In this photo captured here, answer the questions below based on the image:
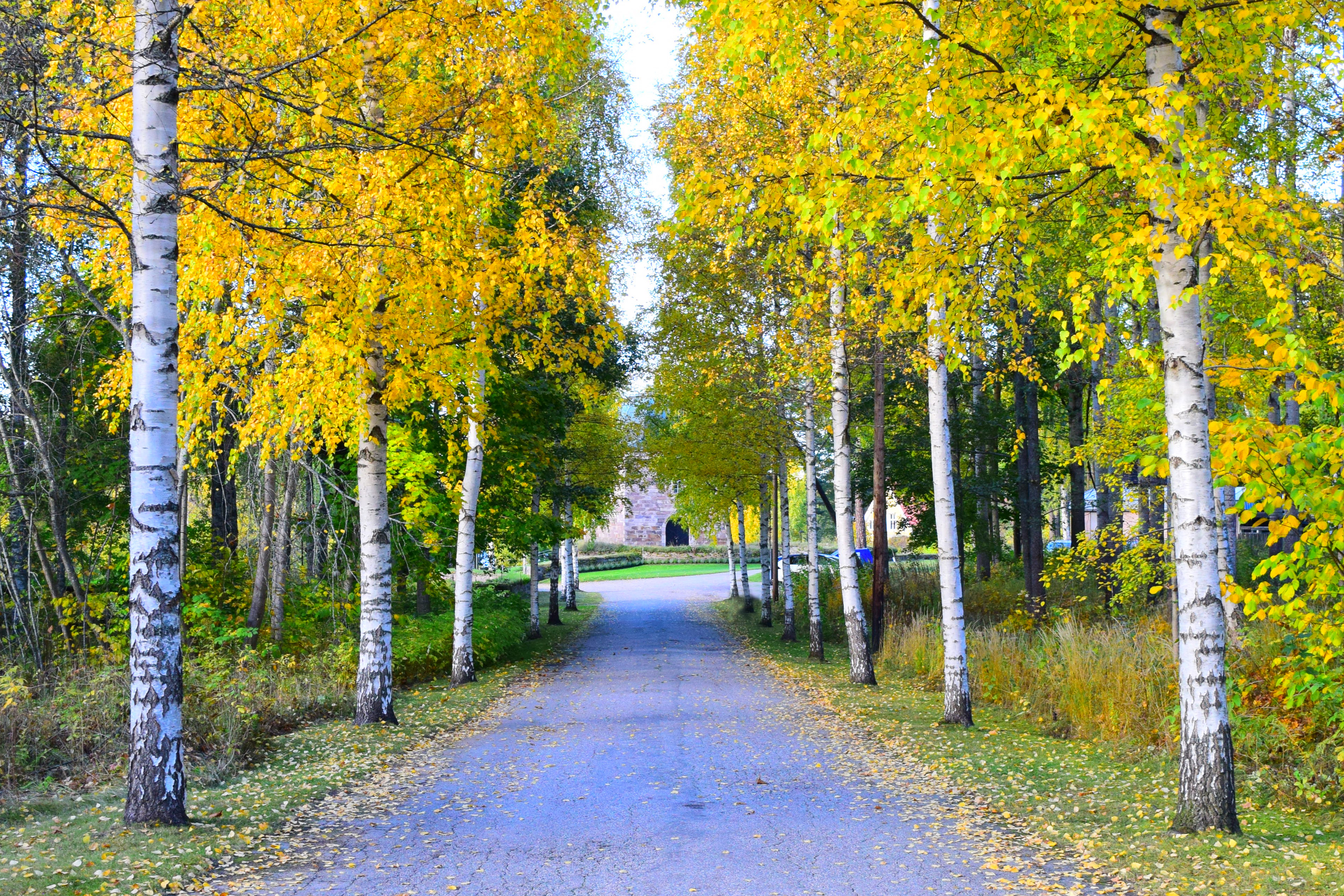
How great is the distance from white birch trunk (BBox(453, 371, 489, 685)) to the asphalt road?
3257mm

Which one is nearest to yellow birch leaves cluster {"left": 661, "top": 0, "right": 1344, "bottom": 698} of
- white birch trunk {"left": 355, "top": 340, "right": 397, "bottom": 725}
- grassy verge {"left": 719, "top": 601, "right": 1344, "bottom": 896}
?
grassy verge {"left": 719, "top": 601, "right": 1344, "bottom": 896}

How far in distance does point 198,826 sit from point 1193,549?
6.57 metres

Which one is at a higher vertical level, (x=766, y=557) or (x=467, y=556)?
(x=467, y=556)

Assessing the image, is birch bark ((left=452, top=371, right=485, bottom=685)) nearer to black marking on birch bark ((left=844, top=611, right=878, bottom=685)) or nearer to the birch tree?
black marking on birch bark ((left=844, top=611, right=878, bottom=685))

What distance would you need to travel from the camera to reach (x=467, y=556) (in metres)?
14.9

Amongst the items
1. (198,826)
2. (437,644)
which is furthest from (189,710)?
(437,644)

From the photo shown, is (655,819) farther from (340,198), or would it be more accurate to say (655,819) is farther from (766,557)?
(766,557)

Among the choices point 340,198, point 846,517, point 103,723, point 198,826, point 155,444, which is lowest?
point 198,826

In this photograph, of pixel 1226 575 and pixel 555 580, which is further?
pixel 555 580

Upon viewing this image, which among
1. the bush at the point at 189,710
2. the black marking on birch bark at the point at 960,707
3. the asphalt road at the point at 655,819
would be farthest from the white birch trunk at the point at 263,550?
the black marking on birch bark at the point at 960,707

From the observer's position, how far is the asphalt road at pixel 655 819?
5.62 m

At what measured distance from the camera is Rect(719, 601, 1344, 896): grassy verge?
529 centimetres

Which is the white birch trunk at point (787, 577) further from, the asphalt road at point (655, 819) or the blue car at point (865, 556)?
the asphalt road at point (655, 819)

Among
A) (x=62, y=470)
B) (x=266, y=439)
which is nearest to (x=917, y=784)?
(x=266, y=439)
